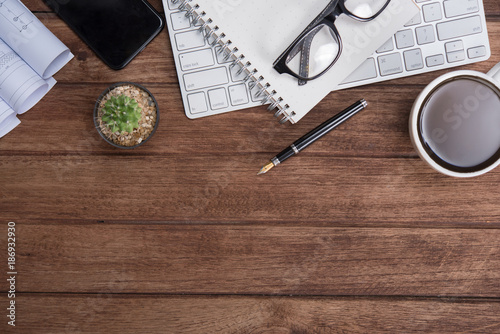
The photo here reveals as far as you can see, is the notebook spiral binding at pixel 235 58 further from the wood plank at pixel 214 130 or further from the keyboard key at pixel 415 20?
the keyboard key at pixel 415 20

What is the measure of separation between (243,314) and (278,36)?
0.49 m

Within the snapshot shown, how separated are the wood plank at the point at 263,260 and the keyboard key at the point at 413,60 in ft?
0.93

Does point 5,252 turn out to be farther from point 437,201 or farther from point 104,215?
point 437,201

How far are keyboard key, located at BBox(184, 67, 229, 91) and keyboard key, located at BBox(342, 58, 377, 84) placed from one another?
0.21m

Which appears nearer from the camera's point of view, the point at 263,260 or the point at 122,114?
the point at 122,114

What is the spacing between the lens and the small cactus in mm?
594

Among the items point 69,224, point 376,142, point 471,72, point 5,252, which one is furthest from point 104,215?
point 471,72

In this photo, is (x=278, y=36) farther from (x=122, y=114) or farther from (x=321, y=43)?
(x=122, y=114)

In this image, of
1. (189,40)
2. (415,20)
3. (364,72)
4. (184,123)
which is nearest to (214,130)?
(184,123)

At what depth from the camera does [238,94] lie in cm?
68

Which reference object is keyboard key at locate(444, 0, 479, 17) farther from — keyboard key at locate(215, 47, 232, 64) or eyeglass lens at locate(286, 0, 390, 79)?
keyboard key at locate(215, 47, 232, 64)

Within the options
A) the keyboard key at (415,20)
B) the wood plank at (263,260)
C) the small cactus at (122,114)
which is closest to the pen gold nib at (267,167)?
the wood plank at (263,260)

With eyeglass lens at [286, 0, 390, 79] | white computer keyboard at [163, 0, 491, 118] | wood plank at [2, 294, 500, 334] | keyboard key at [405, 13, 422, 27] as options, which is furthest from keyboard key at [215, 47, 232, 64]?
wood plank at [2, 294, 500, 334]

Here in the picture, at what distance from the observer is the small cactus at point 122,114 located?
59cm
